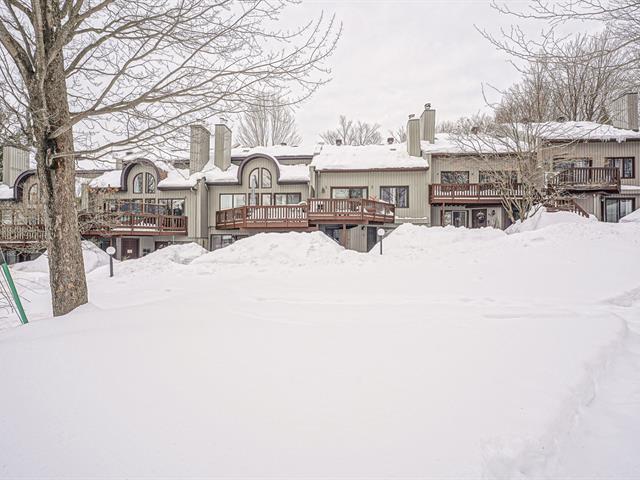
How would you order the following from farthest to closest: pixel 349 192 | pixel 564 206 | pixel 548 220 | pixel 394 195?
pixel 349 192
pixel 394 195
pixel 564 206
pixel 548 220

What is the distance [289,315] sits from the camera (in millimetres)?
4691

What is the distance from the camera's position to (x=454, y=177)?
19562 mm

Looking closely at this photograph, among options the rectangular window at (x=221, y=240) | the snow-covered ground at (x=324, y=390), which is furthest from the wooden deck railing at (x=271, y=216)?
the snow-covered ground at (x=324, y=390)

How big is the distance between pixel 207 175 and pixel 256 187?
3.02 m

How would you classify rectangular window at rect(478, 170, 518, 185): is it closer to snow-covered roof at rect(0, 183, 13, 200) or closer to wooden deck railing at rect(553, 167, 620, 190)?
wooden deck railing at rect(553, 167, 620, 190)

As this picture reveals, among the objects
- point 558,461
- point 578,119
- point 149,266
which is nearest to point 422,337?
point 558,461

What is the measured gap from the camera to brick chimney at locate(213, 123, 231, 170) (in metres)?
20.9

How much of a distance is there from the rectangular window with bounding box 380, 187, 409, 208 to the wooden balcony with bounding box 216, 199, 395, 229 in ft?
3.40

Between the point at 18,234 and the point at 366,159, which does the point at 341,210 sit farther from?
the point at 18,234

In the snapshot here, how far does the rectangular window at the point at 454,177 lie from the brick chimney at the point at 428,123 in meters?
2.56

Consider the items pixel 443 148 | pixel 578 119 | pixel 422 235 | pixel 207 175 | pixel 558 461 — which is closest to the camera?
pixel 558 461

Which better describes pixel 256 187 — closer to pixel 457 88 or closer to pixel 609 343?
pixel 457 88

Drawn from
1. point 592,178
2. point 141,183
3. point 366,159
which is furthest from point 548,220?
point 141,183

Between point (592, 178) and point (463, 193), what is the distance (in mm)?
6635
